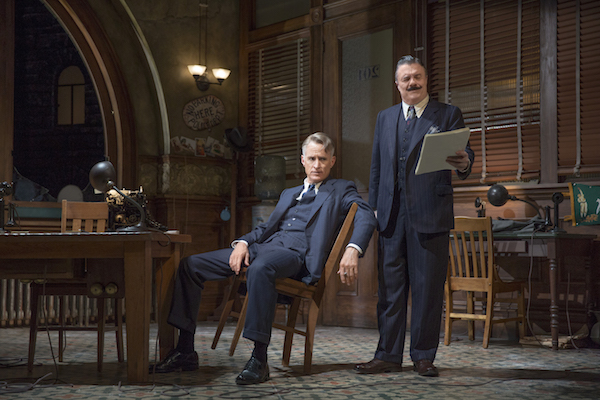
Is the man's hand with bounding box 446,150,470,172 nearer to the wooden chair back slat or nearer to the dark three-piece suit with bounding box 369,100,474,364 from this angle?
the dark three-piece suit with bounding box 369,100,474,364

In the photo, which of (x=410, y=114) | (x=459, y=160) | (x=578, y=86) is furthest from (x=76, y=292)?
(x=578, y=86)

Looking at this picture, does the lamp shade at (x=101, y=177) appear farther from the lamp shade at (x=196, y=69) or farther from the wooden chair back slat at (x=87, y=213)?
the lamp shade at (x=196, y=69)

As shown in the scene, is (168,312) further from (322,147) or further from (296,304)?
(322,147)

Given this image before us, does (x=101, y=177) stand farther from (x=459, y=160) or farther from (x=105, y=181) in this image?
(x=459, y=160)

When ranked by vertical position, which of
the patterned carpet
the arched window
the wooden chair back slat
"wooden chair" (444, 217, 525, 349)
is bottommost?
the patterned carpet

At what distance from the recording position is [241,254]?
320cm

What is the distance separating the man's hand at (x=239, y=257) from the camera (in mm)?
3180

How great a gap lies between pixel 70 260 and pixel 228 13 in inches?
188

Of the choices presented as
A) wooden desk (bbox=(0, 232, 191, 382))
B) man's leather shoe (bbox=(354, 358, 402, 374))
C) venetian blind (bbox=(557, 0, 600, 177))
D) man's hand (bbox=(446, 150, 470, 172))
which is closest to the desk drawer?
wooden desk (bbox=(0, 232, 191, 382))

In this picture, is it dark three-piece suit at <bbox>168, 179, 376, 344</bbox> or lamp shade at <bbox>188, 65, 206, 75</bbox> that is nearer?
dark three-piece suit at <bbox>168, 179, 376, 344</bbox>

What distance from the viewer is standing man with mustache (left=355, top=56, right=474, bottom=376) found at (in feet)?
10.5

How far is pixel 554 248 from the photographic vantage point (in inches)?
174

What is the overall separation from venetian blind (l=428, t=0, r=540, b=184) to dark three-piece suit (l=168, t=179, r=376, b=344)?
7.65ft

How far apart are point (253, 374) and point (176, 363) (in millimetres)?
528
